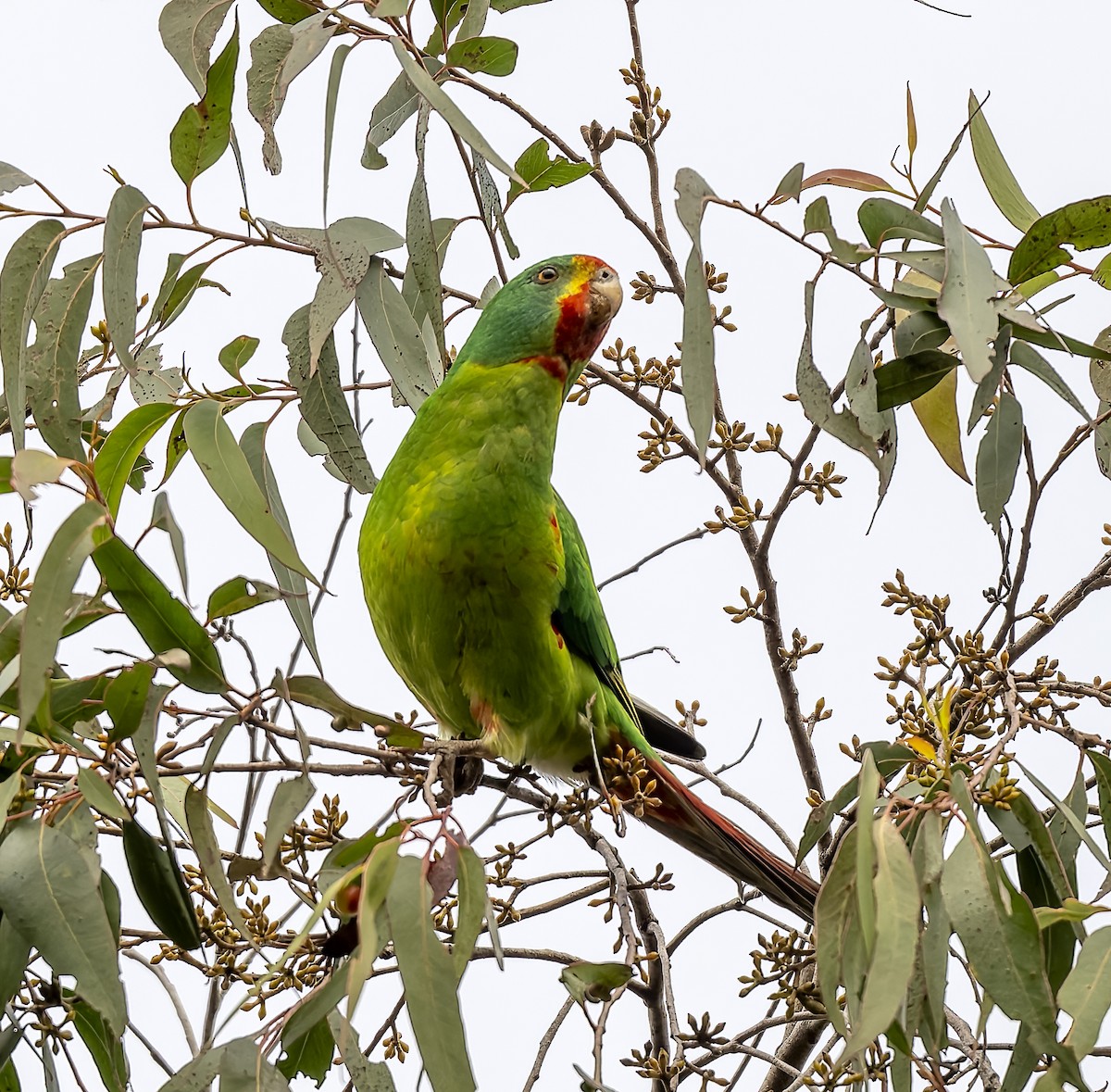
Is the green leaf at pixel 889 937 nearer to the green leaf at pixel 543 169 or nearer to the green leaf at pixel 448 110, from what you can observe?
the green leaf at pixel 448 110

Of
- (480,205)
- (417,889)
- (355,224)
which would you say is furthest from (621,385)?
(417,889)

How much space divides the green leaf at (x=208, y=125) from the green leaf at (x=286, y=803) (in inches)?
33.4

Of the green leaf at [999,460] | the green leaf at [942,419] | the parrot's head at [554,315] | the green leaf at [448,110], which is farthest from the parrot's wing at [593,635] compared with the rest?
the green leaf at [448,110]

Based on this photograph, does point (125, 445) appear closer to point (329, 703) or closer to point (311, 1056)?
point (329, 703)

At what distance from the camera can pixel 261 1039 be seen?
1.52 m

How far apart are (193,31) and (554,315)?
108cm

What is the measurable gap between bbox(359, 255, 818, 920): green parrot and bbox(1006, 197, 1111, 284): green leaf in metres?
1.06

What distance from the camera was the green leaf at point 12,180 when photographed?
184 cm

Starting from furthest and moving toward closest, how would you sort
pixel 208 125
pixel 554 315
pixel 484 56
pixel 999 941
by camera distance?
pixel 554 315
pixel 484 56
pixel 208 125
pixel 999 941

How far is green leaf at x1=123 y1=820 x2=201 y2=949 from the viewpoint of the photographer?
1.63 metres

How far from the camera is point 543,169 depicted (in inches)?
83.4

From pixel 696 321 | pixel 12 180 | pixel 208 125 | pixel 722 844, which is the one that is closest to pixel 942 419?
pixel 696 321

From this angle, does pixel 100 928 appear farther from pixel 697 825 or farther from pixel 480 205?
pixel 697 825

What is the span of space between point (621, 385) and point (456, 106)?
101cm
